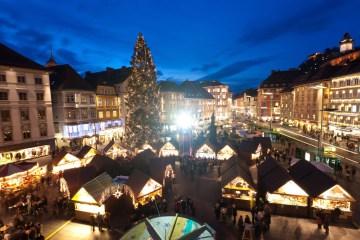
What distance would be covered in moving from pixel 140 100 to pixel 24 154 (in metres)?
17.1

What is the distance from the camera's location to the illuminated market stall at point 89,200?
1391cm

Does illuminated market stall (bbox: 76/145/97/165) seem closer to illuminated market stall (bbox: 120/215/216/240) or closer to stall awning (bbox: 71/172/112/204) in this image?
stall awning (bbox: 71/172/112/204)

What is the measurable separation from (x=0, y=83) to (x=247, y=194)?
30.2 m

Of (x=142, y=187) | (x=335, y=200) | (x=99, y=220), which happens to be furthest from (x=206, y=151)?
(x=99, y=220)

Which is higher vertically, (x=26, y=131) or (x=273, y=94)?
(x=273, y=94)

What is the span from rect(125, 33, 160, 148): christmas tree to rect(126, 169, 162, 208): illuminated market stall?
1184 centimetres

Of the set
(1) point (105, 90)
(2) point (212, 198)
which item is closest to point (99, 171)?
(2) point (212, 198)

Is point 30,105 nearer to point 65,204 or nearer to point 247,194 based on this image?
point 65,204

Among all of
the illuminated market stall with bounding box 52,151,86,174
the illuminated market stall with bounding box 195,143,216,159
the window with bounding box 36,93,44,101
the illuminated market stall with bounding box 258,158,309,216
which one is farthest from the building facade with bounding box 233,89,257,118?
the illuminated market stall with bounding box 52,151,86,174

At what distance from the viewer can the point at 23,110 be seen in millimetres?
27812

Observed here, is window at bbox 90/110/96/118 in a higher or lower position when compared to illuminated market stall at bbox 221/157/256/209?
higher

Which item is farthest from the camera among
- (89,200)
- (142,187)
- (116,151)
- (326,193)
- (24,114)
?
(116,151)

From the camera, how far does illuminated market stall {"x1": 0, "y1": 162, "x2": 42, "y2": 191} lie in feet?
58.3

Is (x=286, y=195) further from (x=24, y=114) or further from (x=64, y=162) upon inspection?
(x=24, y=114)
